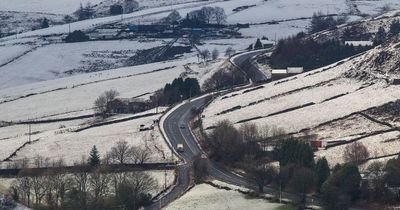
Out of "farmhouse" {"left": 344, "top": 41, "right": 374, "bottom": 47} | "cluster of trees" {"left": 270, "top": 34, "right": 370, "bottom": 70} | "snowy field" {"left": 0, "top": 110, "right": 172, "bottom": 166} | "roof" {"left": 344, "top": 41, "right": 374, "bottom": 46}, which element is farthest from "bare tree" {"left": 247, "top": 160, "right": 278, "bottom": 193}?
"roof" {"left": 344, "top": 41, "right": 374, "bottom": 46}

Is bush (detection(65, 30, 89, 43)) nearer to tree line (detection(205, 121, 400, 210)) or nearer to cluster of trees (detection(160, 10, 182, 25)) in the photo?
cluster of trees (detection(160, 10, 182, 25))

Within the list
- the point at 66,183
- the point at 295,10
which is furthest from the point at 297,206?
the point at 295,10

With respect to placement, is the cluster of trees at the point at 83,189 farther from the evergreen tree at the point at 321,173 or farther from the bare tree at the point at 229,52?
the bare tree at the point at 229,52

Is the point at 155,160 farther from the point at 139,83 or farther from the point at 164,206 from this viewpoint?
the point at 139,83

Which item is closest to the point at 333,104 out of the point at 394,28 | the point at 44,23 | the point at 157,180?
the point at 157,180

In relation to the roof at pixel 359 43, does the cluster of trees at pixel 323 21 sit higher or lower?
higher

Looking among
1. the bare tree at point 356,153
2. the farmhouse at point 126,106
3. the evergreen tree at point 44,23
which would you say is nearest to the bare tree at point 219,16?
the evergreen tree at point 44,23

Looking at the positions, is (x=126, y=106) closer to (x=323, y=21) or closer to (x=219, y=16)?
(x=323, y=21)
